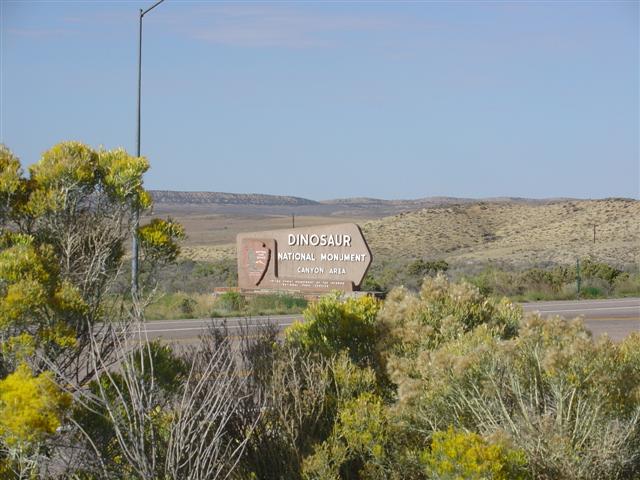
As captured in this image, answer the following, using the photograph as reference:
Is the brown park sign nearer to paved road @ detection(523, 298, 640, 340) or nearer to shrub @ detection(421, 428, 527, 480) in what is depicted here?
paved road @ detection(523, 298, 640, 340)

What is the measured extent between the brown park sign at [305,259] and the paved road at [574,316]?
1.17m

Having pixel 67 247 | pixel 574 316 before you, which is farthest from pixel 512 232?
pixel 67 247

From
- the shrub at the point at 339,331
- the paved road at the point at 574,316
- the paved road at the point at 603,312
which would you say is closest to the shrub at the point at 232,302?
the paved road at the point at 574,316

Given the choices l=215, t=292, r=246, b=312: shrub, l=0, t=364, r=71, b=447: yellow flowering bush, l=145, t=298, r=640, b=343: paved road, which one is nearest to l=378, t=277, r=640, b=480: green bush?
l=0, t=364, r=71, b=447: yellow flowering bush

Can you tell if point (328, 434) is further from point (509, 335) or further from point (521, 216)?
point (521, 216)

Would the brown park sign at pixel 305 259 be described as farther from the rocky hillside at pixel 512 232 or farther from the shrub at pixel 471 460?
the rocky hillside at pixel 512 232

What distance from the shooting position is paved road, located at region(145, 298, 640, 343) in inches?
888

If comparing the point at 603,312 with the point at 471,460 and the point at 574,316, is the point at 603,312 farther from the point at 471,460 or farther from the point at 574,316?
the point at 471,460

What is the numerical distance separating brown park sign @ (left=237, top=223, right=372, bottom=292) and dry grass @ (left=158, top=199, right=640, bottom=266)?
36.3 m

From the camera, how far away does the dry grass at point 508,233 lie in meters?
68.2

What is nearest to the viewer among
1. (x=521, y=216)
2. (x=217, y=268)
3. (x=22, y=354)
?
(x=22, y=354)

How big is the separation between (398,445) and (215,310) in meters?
19.4

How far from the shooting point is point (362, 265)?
24703 mm

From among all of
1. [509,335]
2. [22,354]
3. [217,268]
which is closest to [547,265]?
[217,268]
